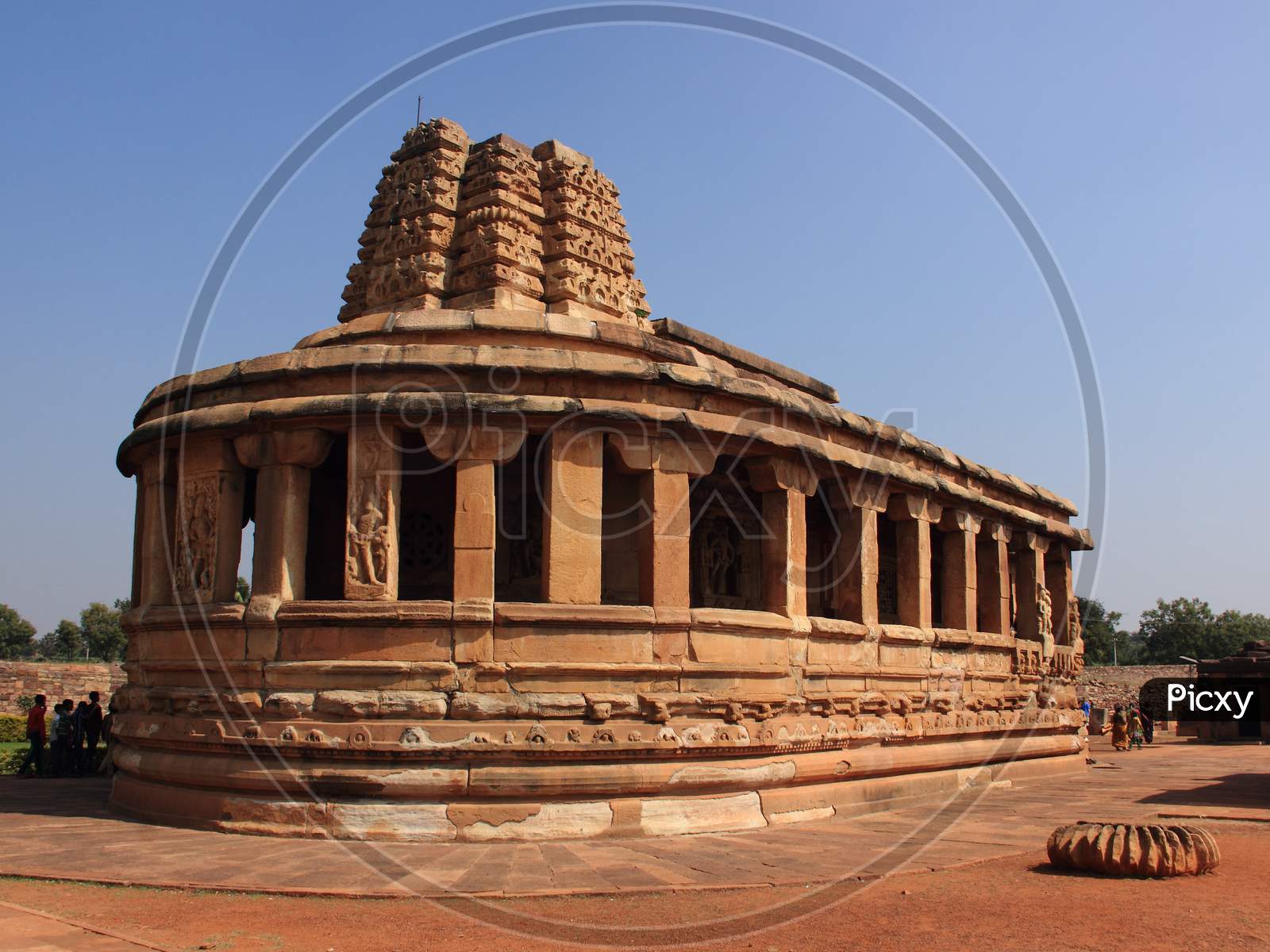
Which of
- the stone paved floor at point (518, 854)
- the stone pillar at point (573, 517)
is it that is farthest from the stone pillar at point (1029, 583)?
the stone pillar at point (573, 517)

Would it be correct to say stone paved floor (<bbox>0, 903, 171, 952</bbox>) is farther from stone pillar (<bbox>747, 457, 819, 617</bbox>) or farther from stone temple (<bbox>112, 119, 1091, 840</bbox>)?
stone pillar (<bbox>747, 457, 819, 617</bbox>)

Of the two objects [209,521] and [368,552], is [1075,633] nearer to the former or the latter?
[368,552]

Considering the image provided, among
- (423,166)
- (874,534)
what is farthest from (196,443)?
(874,534)

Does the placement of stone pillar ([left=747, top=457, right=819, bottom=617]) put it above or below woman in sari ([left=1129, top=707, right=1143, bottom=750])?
above

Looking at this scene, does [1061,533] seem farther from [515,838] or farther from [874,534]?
[515,838]

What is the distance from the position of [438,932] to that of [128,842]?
13.2 feet

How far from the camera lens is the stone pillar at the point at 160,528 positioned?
11.7 meters

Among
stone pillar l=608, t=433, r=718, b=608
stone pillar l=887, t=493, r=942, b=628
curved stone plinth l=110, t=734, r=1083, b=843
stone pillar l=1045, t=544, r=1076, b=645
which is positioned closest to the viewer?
curved stone plinth l=110, t=734, r=1083, b=843

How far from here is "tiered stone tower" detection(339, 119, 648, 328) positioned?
14102 mm

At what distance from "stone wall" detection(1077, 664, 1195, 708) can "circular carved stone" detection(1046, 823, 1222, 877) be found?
41.0 m

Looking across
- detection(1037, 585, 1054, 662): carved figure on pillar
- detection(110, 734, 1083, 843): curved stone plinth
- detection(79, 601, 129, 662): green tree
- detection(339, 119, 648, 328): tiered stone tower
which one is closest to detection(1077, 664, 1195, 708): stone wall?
detection(1037, 585, 1054, 662): carved figure on pillar

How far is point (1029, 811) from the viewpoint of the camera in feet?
42.2

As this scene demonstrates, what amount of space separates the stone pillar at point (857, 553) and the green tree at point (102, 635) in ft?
249

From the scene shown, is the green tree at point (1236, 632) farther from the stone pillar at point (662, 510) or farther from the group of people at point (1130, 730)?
the stone pillar at point (662, 510)
